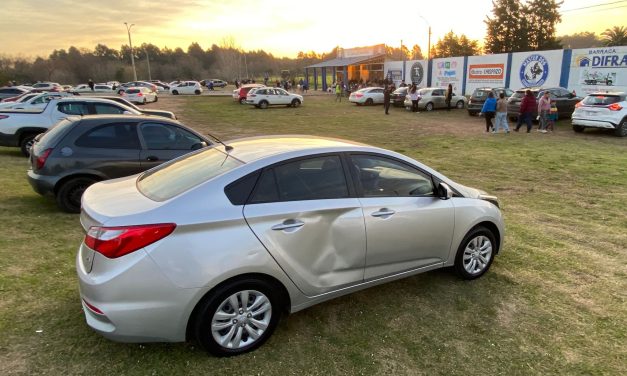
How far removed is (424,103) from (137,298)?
84.0ft

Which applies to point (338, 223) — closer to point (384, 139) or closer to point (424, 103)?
Answer: point (384, 139)

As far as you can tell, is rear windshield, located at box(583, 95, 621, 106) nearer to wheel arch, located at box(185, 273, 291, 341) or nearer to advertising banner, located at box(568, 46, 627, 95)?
advertising banner, located at box(568, 46, 627, 95)

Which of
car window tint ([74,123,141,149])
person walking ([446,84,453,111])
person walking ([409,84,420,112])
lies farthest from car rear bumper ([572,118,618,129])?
car window tint ([74,123,141,149])

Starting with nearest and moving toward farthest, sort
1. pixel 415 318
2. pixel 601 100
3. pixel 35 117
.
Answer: pixel 415 318, pixel 35 117, pixel 601 100

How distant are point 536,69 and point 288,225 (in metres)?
26.9

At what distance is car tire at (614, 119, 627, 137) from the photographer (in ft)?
50.1

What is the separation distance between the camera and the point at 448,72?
106ft

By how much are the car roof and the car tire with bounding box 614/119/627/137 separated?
1563cm

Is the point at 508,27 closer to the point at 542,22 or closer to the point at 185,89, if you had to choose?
the point at 542,22

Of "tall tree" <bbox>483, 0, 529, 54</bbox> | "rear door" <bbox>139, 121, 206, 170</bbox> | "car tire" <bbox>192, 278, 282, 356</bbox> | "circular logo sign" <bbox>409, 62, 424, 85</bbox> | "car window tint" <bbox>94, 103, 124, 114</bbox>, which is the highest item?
"tall tree" <bbox>483, 0, 529, 54</bbox>

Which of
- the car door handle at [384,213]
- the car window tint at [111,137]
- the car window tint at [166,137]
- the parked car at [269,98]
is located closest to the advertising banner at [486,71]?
the parked car at [269,98]

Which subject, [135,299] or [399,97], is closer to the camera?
[135,299]

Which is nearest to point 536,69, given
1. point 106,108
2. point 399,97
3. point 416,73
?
point 399,97

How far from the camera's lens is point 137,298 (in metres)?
A: 2.76
